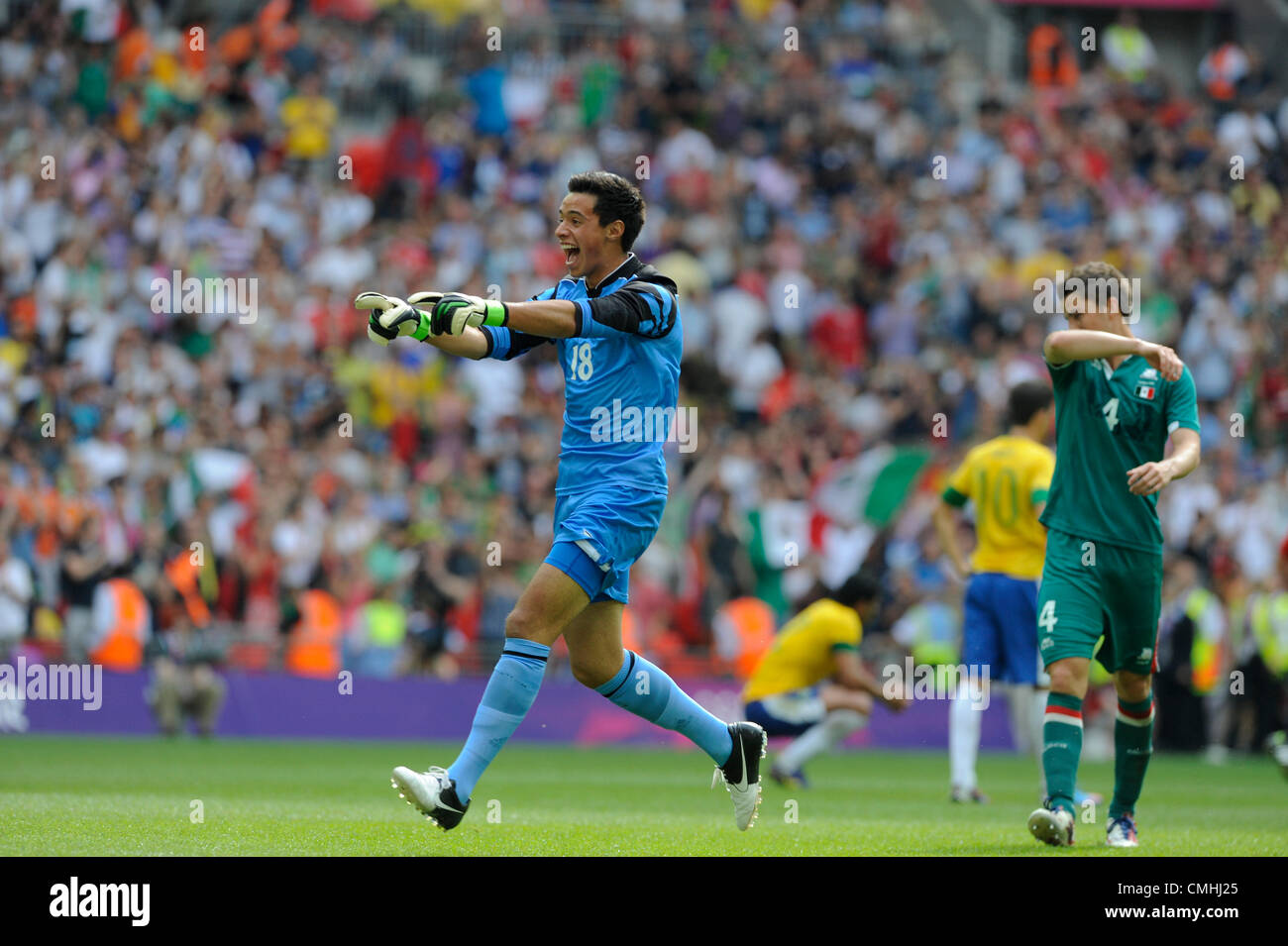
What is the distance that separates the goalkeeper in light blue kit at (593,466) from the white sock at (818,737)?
15.8ft

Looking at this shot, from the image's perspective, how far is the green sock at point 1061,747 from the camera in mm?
8820

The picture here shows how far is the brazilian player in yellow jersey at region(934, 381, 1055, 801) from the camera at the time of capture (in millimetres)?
12172

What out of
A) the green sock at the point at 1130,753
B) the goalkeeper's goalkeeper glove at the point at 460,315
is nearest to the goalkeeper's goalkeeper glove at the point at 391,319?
the goalkeeper's goalkeeper glove at the point at 460,315

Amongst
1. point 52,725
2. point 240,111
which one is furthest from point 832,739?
point 240,111

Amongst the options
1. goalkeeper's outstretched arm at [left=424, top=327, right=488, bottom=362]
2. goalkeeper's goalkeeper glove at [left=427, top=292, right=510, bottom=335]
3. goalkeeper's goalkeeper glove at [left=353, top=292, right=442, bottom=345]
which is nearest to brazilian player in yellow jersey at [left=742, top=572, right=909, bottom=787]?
goalkeeper's outstretched arm at [left=424, top=327, right=488, bottom=362]

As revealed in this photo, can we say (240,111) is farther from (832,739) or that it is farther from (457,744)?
(832,739)

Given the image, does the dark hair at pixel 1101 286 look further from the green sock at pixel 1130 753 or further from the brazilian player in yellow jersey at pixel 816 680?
the brazilian player in yellow jersey at pixel 816 680

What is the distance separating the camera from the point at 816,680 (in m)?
14.5

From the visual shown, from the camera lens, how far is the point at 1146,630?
9.04 m

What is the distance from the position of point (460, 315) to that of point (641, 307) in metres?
0.93

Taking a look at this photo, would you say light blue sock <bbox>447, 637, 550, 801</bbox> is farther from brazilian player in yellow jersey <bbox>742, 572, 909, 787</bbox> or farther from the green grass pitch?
brazilian player in yellow jersey <bbox>742, 572, 909, 787</bbox>

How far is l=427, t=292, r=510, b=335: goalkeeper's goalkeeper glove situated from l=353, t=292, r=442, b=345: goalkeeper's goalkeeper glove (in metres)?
0.05

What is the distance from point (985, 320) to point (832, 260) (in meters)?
2.21
